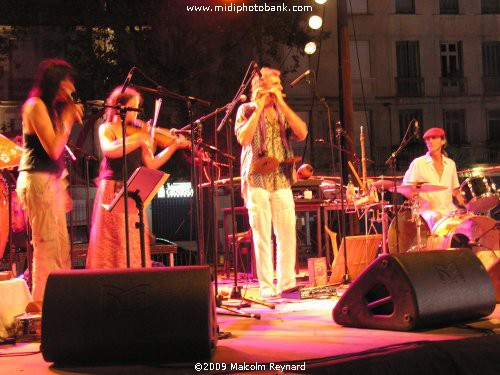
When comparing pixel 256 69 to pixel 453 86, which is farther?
pixel 453 86

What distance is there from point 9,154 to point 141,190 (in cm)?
296

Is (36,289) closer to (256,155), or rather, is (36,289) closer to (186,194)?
(256,155)

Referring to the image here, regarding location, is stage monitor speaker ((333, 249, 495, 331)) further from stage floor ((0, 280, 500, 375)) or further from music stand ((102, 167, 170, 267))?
music stand ((102, 167, 170, 267))

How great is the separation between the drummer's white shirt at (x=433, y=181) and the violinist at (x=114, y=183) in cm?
371

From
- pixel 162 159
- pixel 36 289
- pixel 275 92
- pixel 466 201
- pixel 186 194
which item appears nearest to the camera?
pixel 36 289

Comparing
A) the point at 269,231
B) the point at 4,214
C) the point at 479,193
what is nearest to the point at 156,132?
the point at 269,231

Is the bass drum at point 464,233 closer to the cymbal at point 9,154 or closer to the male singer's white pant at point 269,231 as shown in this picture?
the male singer's white pant at point 269,231

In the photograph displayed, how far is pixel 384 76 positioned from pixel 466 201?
891 inches

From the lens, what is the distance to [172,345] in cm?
312

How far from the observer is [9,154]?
6.91 meters

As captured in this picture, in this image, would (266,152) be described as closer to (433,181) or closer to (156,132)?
(156,132)

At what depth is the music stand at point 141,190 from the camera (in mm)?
4535

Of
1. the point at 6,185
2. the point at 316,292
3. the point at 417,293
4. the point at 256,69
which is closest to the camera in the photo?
the point at 417,293

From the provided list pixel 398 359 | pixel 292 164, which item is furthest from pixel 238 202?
pixel 398 359
